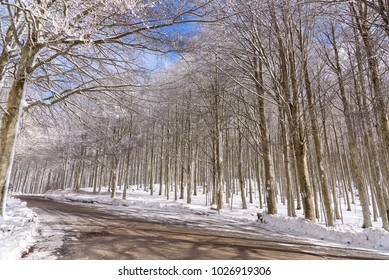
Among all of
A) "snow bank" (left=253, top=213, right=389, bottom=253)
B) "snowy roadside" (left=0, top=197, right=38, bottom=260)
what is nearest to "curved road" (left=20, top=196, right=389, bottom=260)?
"snowy roadside" (left=0, top=197, right=38, bottom=260)

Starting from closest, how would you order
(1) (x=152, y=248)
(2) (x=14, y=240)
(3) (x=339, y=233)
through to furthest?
1. (2) (x=14, y=240)
2. (1) (x=152, y=248)
3. (3) (x=339, y=233)

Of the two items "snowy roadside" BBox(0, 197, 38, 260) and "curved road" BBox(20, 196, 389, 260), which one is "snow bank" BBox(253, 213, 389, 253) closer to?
"curved road" BBox(20, 196, 389, 260)

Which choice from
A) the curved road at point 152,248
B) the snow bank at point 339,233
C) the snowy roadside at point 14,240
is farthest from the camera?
the snow bank at point 339,233

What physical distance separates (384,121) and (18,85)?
1112 cm

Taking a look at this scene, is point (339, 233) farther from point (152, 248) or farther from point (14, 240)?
point (14, 240)

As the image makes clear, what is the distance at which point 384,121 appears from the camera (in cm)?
638

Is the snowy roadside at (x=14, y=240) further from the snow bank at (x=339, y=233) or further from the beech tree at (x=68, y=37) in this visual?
the snow bank at (x=339, y=233)

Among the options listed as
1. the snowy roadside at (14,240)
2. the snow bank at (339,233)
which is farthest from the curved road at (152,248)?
the snow bank at (339,233)

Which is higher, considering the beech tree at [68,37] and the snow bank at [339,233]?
the beech tree at [68,37]

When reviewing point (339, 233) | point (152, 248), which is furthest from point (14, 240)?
point (339, 233)

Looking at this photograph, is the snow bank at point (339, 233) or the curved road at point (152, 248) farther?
the snow bank at point (339, 233)
